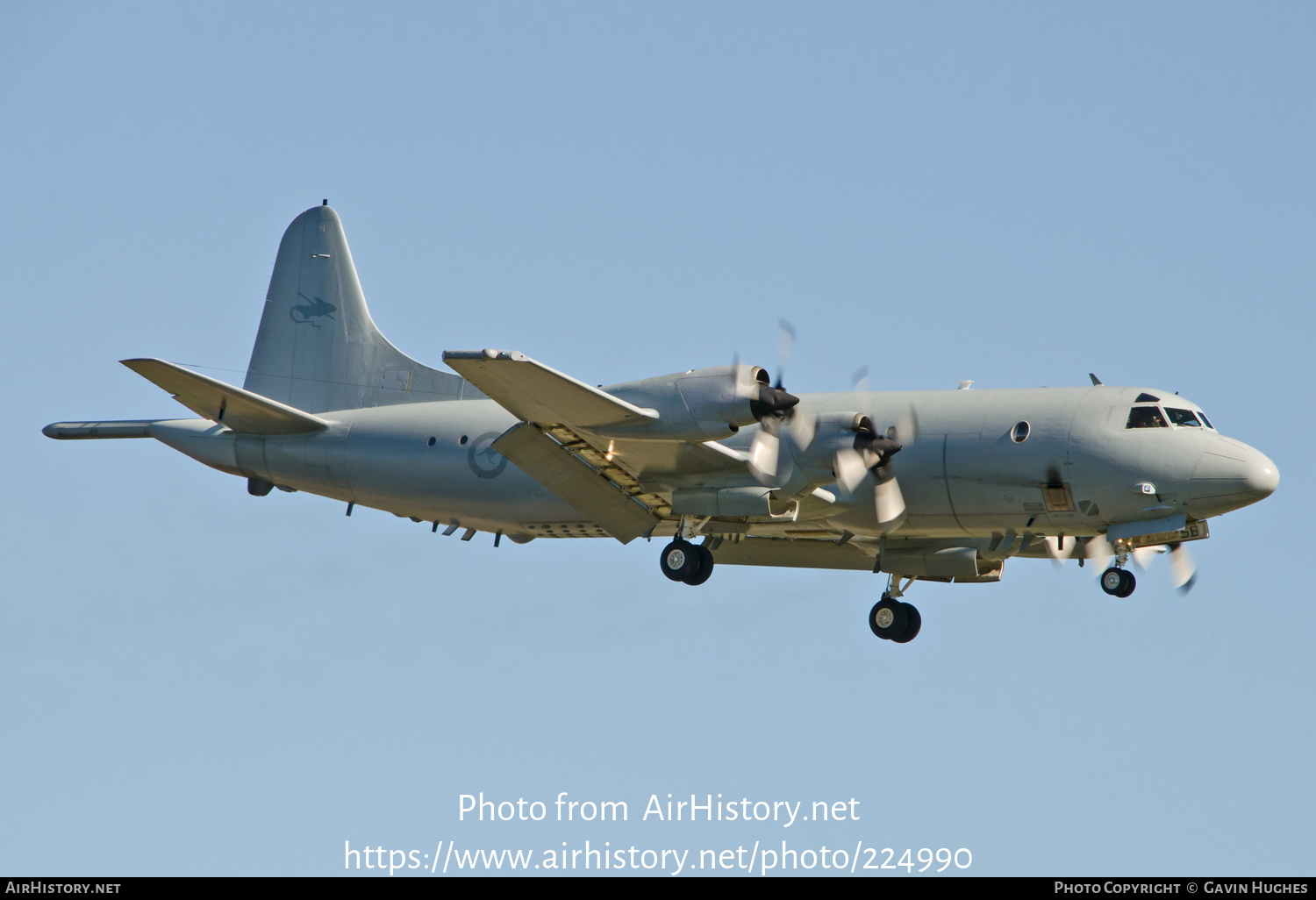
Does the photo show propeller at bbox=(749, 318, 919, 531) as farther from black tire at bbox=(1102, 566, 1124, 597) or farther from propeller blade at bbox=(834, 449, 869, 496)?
black tire at bbox=(1102, 566, 1124, 597)

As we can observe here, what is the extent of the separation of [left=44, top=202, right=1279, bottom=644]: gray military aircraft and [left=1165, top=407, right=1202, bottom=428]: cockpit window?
0.04 m

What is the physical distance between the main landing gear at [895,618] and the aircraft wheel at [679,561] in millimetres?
4765

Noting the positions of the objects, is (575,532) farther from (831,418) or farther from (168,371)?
(168,371)

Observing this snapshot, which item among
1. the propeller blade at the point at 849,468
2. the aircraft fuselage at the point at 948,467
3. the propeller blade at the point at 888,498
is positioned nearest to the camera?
the aircraft fuselage at the point at 948,467

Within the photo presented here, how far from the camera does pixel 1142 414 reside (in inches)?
910

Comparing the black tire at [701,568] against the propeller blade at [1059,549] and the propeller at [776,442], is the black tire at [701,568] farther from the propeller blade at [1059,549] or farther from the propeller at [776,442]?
the propeller blade at [1059,549]

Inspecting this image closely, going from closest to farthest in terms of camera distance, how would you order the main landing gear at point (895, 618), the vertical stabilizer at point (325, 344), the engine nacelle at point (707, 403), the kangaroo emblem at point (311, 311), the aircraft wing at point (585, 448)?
1. the aircraft wing at point (585, 448)
2. the engine nacelle at point (707, 403)
3. the main landing gear at point (895, 618)
4. the vertical stabilizer at point (325, 344)
5. the kangaroo emblem at point (311, 311)

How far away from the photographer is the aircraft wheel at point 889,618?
27000mm

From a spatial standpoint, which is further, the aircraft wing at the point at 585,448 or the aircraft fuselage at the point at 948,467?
the aircraft fuselage at the point at 948,467

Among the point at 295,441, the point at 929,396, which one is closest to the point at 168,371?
the point at 295,441

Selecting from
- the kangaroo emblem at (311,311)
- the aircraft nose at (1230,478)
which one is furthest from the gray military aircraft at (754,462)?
the kangaroo emblem at (311,311)

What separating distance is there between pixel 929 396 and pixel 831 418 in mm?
1787

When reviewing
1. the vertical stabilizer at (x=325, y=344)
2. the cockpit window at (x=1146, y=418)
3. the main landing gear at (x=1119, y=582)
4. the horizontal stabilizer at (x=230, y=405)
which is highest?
the vertical stabilizer at (x=325, y=344)

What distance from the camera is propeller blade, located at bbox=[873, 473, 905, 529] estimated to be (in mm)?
23844
